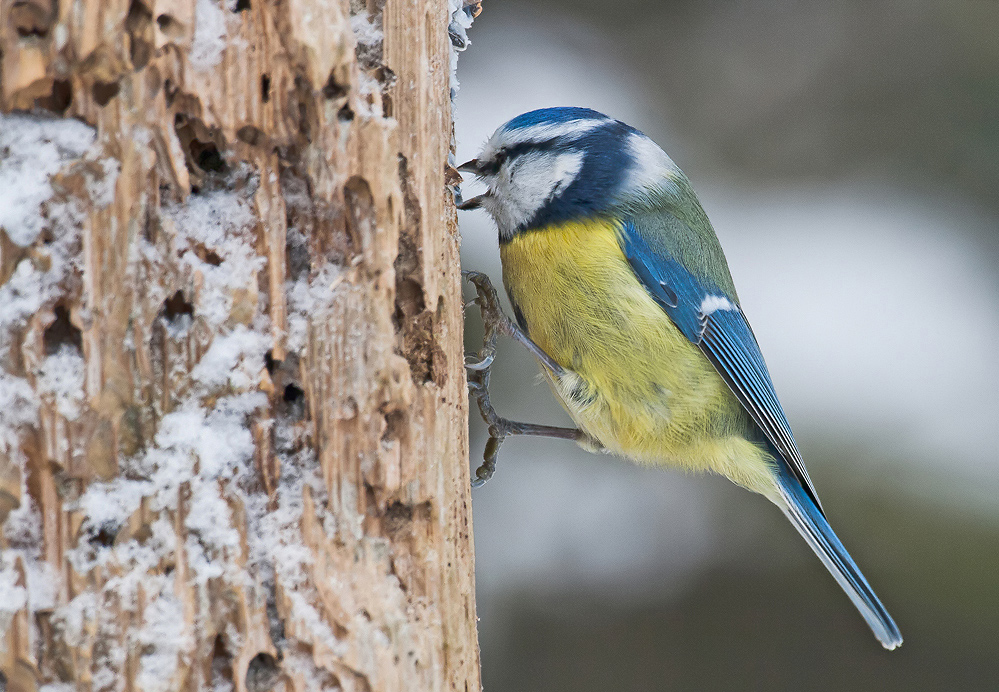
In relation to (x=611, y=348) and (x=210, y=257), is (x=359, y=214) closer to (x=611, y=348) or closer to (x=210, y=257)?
(x=210, y=257)

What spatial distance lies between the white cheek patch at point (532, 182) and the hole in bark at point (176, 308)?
990 mm

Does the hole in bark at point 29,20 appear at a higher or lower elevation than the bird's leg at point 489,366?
higher

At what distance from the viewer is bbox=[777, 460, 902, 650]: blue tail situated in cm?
192

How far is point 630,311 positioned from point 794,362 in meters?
1.53

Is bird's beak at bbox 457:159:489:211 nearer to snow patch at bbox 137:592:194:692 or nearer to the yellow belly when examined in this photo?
the yellow belly

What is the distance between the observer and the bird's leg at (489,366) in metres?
1.74

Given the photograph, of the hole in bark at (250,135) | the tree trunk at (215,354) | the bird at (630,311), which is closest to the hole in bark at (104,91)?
the tree trunk at (215,354)

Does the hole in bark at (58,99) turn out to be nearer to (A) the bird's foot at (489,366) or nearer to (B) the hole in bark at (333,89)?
(B) the hole in bark at (333,89)

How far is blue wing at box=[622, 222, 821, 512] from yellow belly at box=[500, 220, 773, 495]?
0.09 ft

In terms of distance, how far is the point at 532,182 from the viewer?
1857 mm

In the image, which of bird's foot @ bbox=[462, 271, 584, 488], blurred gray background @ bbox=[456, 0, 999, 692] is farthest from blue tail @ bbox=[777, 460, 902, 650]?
blurred gray background @ bbox=[456, 0, 999, 692]

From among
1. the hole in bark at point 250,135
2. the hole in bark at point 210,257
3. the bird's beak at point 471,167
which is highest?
the hole in bark at point 250,135

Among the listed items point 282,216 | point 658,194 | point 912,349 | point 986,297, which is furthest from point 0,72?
point 986,297

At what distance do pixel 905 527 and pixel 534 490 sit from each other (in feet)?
4.14
